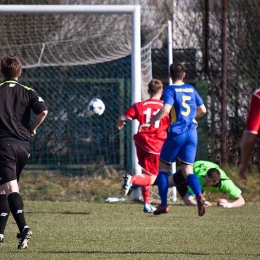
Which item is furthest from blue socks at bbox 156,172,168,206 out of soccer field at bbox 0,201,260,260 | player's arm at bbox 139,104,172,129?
player's arm at bbox 139,104,172,129

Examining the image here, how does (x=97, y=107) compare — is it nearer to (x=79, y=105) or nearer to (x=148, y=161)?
(x=79, y=105)

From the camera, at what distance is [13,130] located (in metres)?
6.58

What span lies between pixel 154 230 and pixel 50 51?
20.2 ft

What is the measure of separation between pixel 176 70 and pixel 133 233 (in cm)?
208

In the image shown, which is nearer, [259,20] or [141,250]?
[141,250]

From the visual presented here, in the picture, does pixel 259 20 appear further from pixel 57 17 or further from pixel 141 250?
pixel 141 250

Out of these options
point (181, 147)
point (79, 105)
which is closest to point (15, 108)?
point (181, 147)

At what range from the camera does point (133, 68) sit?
37.8 ft

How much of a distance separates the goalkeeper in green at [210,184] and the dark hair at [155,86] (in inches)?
45.6

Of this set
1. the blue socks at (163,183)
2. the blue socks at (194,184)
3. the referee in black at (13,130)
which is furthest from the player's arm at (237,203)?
the referee in black at (13,130)

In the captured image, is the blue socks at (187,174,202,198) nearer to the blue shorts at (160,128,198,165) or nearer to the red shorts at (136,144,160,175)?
the blue shorts at (160,128,198,165)

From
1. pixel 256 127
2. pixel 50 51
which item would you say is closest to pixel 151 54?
pixel 50 51

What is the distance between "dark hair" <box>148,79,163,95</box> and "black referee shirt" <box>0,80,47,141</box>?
11.6 ft

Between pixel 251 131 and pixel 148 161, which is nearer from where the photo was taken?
pixel 251 131
